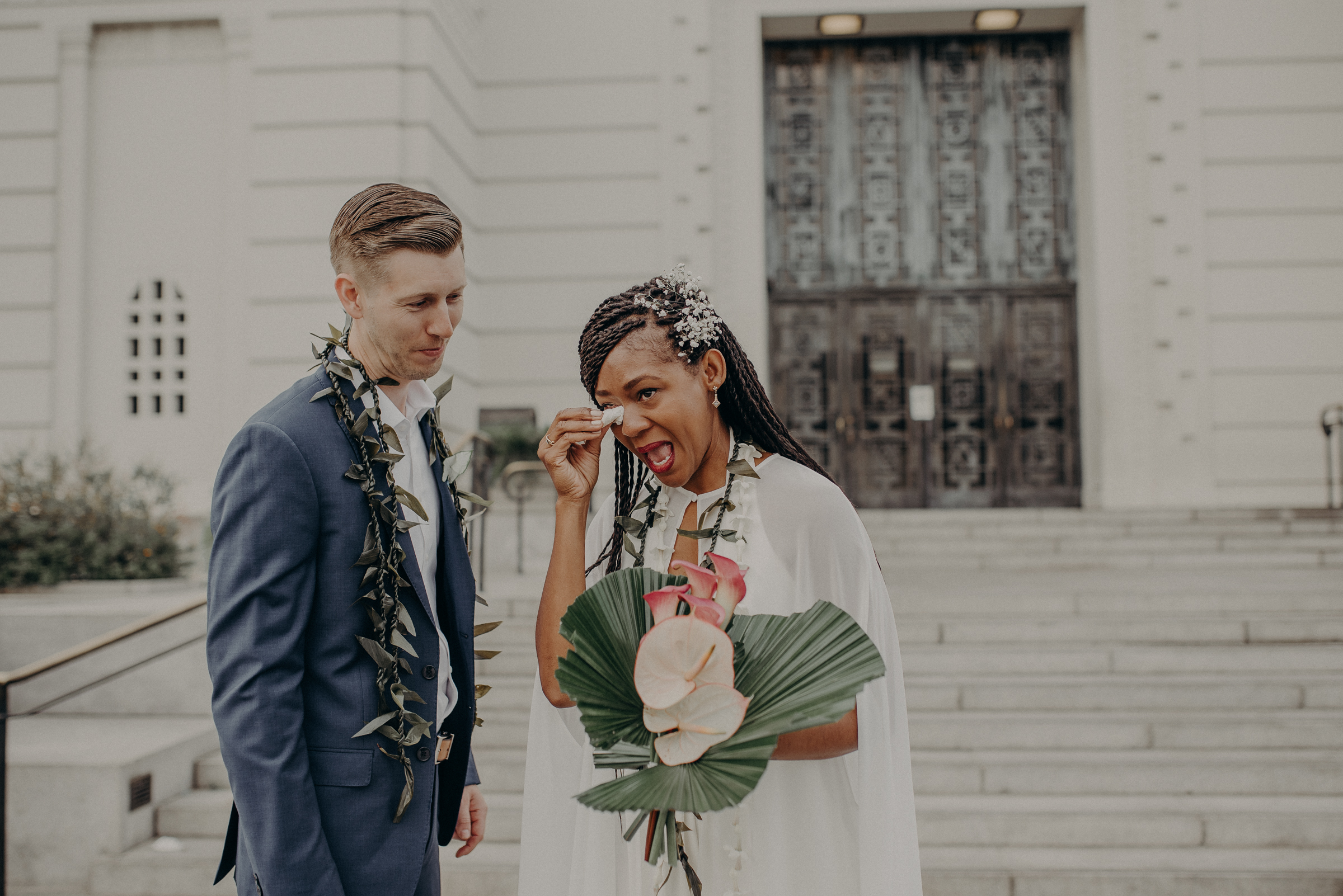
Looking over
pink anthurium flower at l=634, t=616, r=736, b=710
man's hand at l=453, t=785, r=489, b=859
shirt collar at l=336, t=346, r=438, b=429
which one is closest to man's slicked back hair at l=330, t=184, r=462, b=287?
shirt collar at l=336, t=346, r=438, b=429

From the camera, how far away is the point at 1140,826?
4.37m

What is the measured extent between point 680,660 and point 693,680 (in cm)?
3

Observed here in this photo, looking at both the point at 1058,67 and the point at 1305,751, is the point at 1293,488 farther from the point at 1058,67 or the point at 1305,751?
the point at 1305,751

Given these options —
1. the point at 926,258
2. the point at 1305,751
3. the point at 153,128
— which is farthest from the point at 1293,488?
the point at 153,128

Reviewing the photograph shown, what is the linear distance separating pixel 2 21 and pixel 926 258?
1076 centimetres

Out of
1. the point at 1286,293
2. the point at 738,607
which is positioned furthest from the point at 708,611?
the point at 1286,293

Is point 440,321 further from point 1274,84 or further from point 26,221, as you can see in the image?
point 1274,84

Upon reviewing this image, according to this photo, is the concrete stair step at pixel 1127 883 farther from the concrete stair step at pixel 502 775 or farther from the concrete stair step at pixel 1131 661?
the concrete stair step at pixel 502 775

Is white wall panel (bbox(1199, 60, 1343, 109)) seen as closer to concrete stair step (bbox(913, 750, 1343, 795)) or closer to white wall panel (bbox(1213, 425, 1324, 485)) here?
white wall panel (bbox(1213, 425, 1324, 485))

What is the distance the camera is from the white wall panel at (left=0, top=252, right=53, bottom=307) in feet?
33.1

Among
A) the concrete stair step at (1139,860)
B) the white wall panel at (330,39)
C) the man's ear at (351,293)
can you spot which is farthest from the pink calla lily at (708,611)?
the white wall panel at (330,39)

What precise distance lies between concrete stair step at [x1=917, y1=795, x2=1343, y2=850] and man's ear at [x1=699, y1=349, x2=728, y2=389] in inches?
125

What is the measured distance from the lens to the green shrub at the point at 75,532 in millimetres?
7246

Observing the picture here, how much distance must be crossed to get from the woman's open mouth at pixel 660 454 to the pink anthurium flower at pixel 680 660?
0.58 metres
